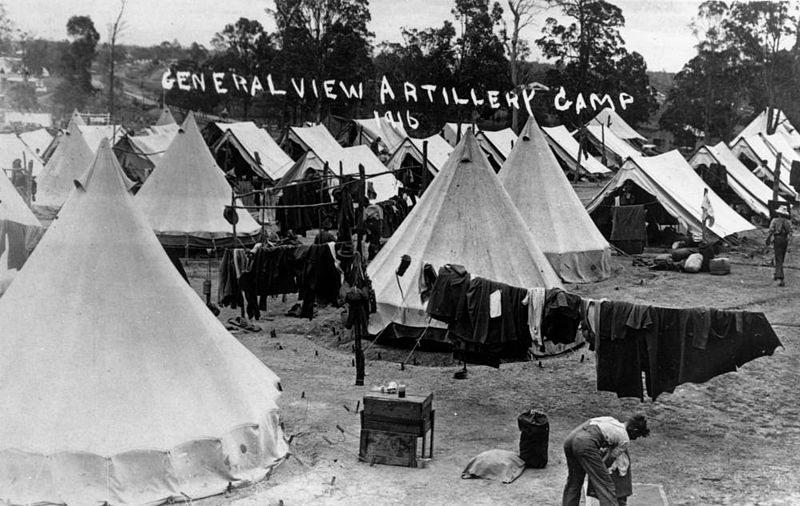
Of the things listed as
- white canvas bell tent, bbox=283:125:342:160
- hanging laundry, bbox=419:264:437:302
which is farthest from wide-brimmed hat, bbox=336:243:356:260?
white canvas bell tent, bbox=283:125:342:160

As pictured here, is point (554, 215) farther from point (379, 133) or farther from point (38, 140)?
point (38, 140)

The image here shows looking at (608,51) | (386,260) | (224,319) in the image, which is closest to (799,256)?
(386,260)

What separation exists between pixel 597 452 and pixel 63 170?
96.3ft

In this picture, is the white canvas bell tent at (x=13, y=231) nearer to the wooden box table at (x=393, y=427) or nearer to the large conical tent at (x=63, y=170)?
the wooden box table at (x=393, y=427)

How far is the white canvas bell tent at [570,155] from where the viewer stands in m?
47.0

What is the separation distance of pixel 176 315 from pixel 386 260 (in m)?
7.02

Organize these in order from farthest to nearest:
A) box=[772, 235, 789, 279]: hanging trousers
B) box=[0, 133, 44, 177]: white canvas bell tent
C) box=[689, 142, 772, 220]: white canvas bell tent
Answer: box=[0, 133, 44, 177]: white canvas bell tent → box=[689, 142, 772, 220]: white canvas bell tent → box=[772, 235, 789, 279]: hanging trousers

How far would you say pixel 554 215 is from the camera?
23.1 meters

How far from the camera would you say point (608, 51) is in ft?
191

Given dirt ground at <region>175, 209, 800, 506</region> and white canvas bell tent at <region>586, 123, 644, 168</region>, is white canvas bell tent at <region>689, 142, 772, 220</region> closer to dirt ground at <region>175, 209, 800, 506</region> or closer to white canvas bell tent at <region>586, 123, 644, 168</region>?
dirt ground at <region>175, 209, 800, 506</region>

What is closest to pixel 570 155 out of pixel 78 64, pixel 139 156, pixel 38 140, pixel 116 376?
pixel 139 156

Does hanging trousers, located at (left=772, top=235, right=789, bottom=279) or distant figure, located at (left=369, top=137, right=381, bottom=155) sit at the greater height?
distant figure, located at (left=369, top=137, right=381, bottom=155)

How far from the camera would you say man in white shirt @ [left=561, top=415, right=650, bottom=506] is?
828cm

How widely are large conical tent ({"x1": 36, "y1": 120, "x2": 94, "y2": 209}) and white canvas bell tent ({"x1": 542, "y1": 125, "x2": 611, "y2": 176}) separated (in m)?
24.3
